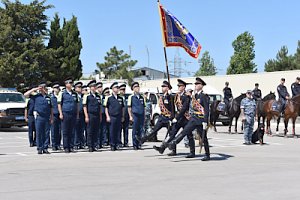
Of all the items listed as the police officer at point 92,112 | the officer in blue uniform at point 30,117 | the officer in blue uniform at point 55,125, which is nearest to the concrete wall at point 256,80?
the officer in blue uniform at point 30,117

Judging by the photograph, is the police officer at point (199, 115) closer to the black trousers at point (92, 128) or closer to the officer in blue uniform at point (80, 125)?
the black trousers at point (92, 128)

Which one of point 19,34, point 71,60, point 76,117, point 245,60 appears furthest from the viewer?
point 245,60

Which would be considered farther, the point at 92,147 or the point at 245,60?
the point at 245,60

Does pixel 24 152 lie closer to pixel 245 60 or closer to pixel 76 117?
pixel 76 117

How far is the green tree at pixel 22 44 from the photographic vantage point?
150ft

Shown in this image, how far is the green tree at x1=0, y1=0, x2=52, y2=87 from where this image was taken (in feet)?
150

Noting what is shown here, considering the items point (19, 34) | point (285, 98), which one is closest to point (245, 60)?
point (19, 34)

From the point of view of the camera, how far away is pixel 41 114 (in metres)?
14.1

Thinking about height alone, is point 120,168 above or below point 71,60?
below

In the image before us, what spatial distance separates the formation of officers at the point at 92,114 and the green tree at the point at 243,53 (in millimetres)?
43604

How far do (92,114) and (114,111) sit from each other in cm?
64

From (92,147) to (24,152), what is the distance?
6.52 ft

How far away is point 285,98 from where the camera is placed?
2180 cm

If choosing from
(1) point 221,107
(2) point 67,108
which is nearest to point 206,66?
(1) point 221,107
